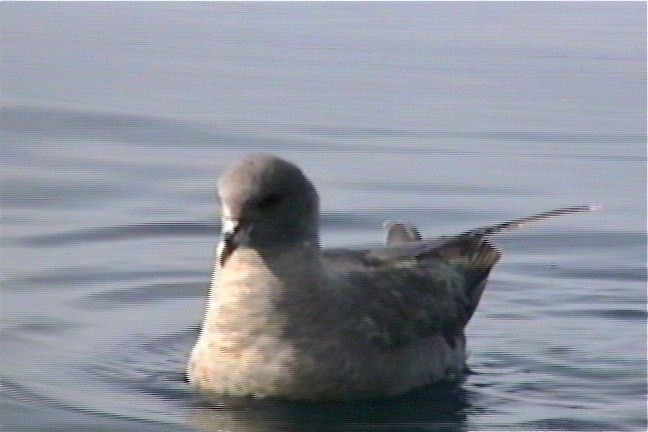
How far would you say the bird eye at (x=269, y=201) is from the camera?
891cm

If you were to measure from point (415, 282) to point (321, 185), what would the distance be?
493 cm

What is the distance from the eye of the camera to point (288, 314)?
30.3 feet

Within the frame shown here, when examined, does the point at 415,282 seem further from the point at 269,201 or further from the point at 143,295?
the point at 143,295

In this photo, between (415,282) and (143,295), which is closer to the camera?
(415,282)

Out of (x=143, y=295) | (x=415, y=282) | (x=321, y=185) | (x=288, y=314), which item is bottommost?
(x=288, y=314)

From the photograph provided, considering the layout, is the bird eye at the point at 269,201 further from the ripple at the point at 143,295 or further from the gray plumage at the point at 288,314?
the ripple at the point at 143,295

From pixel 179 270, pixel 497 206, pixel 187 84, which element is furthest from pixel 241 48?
pixel 179 270

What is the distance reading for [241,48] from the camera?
81.3 ft

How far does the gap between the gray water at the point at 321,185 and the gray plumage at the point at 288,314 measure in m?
0.15

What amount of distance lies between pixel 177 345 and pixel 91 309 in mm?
1023

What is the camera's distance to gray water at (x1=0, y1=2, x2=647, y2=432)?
974 cm

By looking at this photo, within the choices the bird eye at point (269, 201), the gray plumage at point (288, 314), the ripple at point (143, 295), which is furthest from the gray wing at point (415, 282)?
the ripple at point (143, 295)

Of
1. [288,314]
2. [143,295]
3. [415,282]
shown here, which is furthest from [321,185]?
[288,314]

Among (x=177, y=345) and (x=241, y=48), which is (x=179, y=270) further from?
(x=241, y=48)
